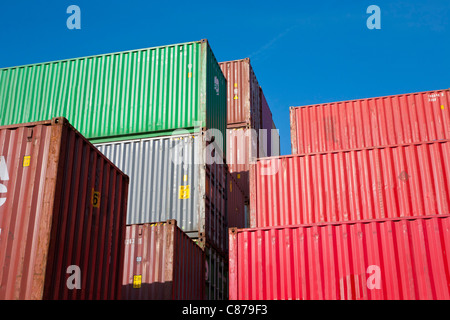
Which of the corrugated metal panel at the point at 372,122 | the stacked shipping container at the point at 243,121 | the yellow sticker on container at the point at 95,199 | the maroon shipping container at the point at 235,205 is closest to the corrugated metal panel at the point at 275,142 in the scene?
the stacked shipping container at the point at 243,121

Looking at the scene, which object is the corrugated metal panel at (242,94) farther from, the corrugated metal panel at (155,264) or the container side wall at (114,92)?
the corrugated metal panel at (155,264)

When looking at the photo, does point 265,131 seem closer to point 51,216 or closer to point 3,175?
point 3,175

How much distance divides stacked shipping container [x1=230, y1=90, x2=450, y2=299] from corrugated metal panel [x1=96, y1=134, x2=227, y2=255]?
2.20m

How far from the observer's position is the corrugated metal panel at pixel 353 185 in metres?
12.3

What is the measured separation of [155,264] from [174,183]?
3576mm

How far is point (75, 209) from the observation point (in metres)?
8.20

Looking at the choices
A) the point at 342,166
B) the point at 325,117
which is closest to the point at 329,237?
the point at 342,166

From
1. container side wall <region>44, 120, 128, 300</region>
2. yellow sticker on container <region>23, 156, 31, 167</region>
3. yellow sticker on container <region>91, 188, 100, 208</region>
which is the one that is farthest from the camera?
yellow sticker on container <region>91, 188, 100, 208</region>

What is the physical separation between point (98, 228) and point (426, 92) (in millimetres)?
12564

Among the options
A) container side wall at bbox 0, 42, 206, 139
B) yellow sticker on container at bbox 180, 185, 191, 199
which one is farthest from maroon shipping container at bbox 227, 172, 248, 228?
container side wall at bbox 0, 42, 206, 139

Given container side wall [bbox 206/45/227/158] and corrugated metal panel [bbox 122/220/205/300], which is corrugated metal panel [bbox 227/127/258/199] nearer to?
container side wall [bbox 206/45/227/158]

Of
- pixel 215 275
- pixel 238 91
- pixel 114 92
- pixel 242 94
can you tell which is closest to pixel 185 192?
pixel 215 275

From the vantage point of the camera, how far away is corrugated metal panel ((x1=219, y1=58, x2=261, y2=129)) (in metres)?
23.5
